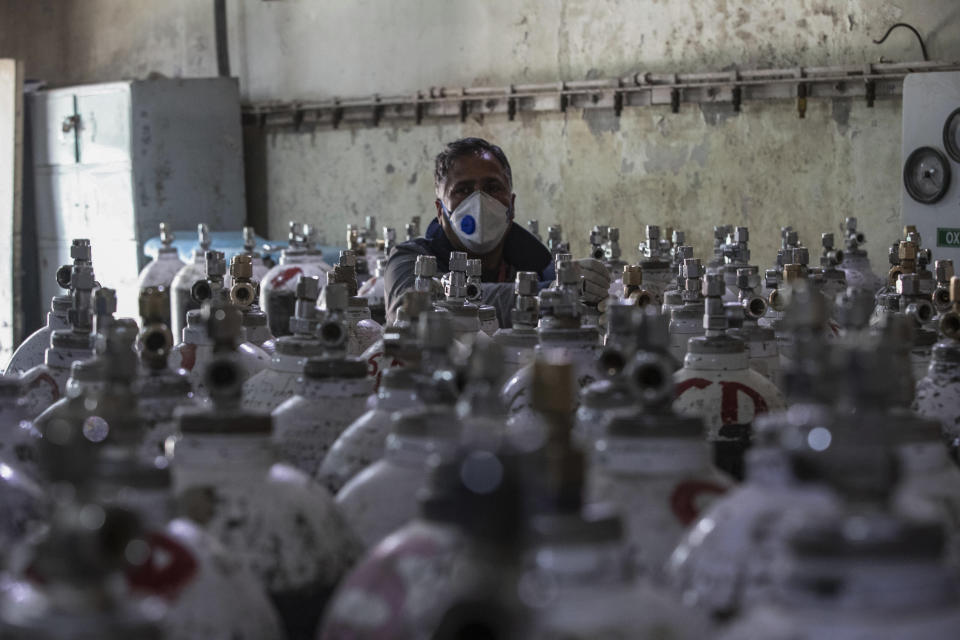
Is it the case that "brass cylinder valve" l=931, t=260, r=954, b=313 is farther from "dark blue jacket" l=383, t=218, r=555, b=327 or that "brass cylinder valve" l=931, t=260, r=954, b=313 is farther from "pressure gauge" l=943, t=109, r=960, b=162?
"pressure gauge" l=943, t=109, r=960, b=162

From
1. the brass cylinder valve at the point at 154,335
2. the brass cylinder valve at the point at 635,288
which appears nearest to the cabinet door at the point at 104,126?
the brass cylinder valve at the point at 635,288

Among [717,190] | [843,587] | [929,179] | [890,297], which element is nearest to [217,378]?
[843,587]

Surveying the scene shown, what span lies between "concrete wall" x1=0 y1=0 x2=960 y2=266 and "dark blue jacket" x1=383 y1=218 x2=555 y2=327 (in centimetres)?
181

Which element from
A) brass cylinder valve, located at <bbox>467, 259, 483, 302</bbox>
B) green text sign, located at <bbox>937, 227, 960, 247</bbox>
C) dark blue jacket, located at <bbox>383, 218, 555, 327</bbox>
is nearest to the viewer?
brass cylinder valve, located at <bbox>467, 259, 483, 302</bbox>

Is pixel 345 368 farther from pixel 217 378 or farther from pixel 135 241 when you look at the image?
pixel 135 241

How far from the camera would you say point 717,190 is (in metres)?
5.05

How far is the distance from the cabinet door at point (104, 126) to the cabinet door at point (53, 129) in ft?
0.15

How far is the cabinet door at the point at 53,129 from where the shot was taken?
6.46 metres

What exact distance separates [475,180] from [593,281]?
0.67 metres

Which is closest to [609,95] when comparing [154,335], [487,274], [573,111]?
[573,111]

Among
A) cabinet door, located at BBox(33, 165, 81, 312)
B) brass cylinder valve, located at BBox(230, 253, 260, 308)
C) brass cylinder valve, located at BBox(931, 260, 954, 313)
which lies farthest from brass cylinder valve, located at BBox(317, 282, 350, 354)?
cabinet door, located at BBox(33, 165, 81, 312)

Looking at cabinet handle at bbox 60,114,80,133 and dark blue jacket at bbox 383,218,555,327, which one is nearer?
dark blue jacket at bbox 383,218,555,327

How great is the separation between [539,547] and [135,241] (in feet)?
18.8

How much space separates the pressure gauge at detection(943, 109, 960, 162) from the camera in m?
3.95
